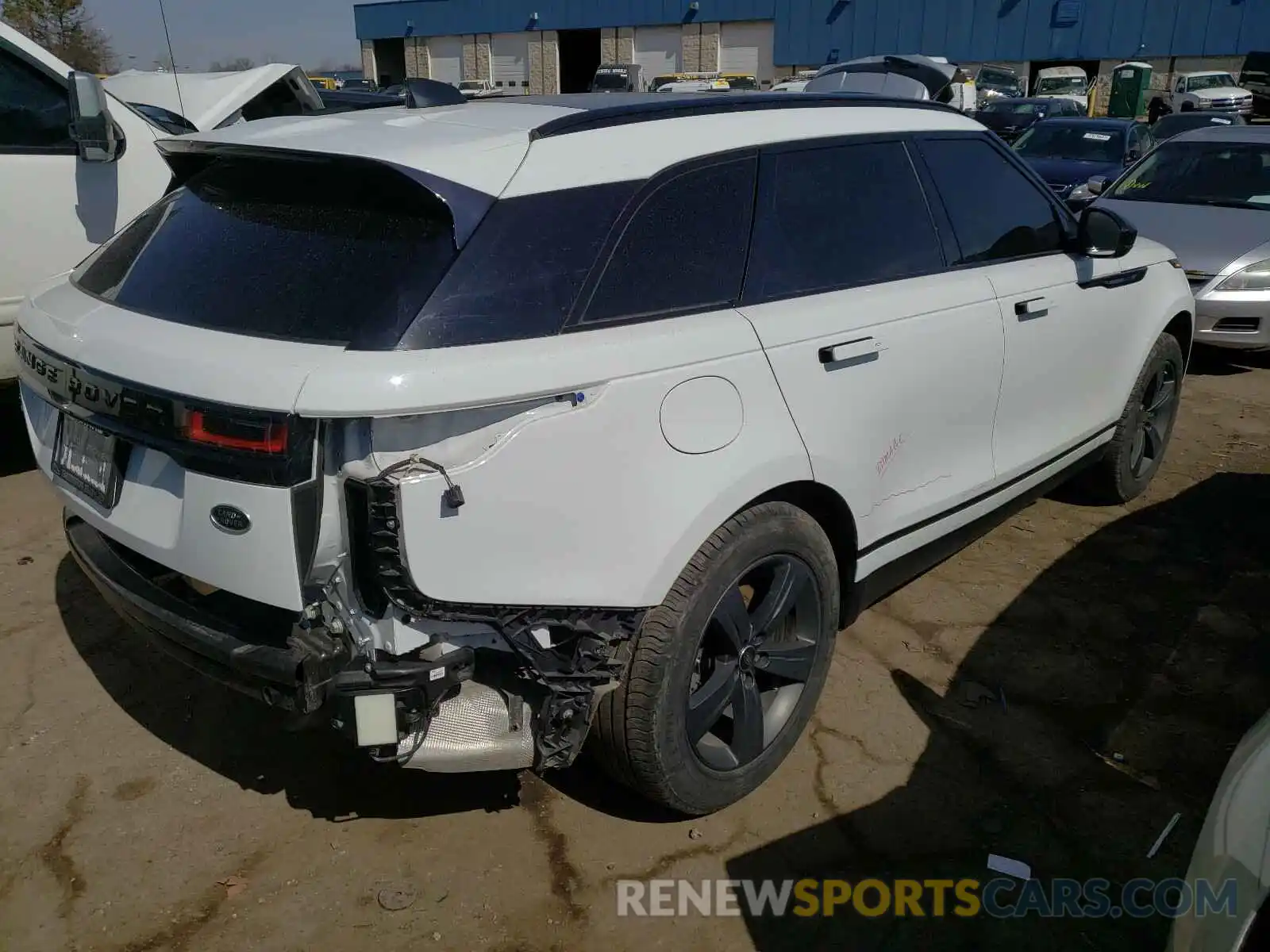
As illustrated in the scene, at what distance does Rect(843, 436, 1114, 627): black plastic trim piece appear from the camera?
3.14 metres

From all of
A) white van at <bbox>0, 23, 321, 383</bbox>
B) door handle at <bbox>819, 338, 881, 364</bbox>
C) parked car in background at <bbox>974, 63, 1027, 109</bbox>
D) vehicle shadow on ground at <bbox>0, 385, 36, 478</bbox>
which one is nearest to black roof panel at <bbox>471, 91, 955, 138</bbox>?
door handle at <bbox>819, 338, 881, 364</bbox>

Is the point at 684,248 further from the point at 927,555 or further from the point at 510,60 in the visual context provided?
the point at 510,60

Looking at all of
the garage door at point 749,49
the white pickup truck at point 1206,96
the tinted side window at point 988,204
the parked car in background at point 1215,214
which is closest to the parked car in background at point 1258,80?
the white pickup truck at point 1206,96

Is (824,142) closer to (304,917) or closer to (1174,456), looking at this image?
(304,917)

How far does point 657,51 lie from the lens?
45.8 metres

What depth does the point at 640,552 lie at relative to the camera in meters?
2.25

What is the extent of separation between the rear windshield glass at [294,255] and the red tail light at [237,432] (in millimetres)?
224

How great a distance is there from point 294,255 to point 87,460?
2.52ft

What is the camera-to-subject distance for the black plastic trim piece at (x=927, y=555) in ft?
10.3

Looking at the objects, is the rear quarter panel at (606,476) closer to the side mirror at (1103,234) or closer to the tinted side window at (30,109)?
the side mirror at (1103,234)

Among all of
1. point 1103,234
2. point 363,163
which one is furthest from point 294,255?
point 1103,234

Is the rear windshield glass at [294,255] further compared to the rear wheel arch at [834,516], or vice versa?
the rear wheel arch at [834,516]

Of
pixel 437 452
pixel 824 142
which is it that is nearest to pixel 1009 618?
pixel 824 142

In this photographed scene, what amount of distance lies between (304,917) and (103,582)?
0.98 metres
